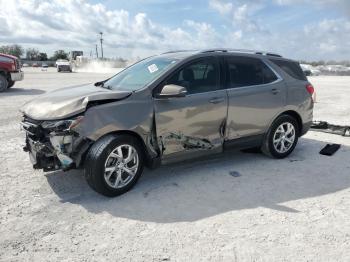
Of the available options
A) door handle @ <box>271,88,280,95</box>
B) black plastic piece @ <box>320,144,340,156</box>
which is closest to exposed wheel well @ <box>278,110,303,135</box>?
door handle @ <box>271,88,280,95</box>

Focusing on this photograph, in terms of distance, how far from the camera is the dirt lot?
10.9 feet

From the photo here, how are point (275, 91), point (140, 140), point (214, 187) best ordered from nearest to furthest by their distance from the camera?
point (140, 140)
point (214, 187)
point (275, 91)

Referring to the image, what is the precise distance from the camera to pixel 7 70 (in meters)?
15.5

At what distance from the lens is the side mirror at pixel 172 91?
14.7 ft

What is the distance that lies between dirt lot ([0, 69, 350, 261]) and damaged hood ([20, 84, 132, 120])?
97 centimetres

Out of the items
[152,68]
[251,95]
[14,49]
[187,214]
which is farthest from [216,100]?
[14,49]

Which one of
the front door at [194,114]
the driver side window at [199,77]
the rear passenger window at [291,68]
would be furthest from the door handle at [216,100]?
the rear passenger window at [291,68]

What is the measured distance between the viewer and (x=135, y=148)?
449 centimetres

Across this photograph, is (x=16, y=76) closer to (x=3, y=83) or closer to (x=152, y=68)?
(x=3, y=83)

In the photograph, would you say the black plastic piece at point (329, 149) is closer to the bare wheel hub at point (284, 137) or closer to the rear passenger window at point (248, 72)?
the bare wheel hub at point (284, 137)

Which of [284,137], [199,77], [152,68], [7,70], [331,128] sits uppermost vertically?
[7,70]

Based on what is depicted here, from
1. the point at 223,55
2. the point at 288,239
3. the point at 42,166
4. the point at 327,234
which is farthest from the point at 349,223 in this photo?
the point at 42,166

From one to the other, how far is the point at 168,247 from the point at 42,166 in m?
1.87

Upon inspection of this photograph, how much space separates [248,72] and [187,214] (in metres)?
2.63
